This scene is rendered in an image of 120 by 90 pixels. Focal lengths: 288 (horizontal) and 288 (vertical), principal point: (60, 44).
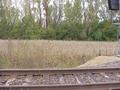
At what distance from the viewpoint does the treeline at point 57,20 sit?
145 feet

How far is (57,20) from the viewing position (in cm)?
4834

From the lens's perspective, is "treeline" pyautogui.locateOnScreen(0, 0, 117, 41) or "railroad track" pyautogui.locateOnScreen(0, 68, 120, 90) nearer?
"railroad track" pyautogui.locateOnScreen(0, 68, 120, 90)

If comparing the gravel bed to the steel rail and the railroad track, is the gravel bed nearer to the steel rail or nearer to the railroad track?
the railroad track

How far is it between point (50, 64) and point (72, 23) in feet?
107

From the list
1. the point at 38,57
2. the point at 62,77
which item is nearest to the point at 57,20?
the point at 38,57

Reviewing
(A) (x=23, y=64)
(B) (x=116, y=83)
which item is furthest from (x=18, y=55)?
(B) (x=116, y=83)

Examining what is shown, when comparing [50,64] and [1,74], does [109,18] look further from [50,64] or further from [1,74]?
[1,74]

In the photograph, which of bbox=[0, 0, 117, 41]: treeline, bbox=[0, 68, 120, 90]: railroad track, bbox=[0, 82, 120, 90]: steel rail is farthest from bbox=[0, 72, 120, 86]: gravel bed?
bbox=[0, 0, 117, 41]: treeline

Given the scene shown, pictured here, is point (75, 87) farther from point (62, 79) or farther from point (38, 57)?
point (38, 57)

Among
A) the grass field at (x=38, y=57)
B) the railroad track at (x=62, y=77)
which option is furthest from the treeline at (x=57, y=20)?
the railroad track at (x=62, y=77)

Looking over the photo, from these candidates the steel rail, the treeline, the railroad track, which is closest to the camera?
the steel rail

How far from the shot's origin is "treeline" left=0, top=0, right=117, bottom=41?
145ft

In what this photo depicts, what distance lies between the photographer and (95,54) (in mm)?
16984

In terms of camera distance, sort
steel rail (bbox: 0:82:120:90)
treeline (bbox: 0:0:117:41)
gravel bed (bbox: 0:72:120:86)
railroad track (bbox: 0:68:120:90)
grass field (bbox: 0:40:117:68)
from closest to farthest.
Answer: steel rail (bbox: 0:82:120:90) → railroad track (bbox: 0:68:120:90) → gravel bed (bbox: 0:72:120:86) → grass field (bbox: 0:40:117:68) → treeline (bbox: 0:0:117:41)
